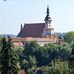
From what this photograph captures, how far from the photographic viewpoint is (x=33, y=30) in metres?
150

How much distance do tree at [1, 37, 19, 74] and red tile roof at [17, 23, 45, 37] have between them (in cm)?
12116

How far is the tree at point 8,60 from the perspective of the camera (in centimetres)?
2672

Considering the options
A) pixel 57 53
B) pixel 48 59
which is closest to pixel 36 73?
pixel 48 59

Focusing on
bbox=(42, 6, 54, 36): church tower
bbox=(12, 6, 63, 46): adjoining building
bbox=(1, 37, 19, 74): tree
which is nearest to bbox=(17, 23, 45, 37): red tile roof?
bbox=(12, 6, 63, 46): adjoining building

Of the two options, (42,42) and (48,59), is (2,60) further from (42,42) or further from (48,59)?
(42,42)

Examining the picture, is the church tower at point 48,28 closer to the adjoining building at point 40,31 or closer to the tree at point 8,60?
the adjoining building at point 40,31

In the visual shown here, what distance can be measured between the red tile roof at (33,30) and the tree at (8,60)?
121 m

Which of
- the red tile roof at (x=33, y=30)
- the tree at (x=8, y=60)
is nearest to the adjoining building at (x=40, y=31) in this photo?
the red tile roof at (x=33, y=30)

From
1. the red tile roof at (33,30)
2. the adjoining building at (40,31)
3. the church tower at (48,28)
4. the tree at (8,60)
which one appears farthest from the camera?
the red tile roof at (33,30)

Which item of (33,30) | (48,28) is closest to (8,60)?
(48,28)

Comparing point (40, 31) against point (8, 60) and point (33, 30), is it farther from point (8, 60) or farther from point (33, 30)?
point (8, 60)

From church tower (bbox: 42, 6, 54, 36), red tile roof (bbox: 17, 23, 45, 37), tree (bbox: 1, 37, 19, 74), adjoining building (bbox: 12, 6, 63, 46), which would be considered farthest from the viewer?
red tile roof (bbox: 17, 23, 45, 37)

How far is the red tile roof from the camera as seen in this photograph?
150m

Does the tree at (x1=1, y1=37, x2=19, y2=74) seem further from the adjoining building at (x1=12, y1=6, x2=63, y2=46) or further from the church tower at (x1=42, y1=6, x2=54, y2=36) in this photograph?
the adjoining building at (x1=12, y1=6, x2=63, y2=46)
